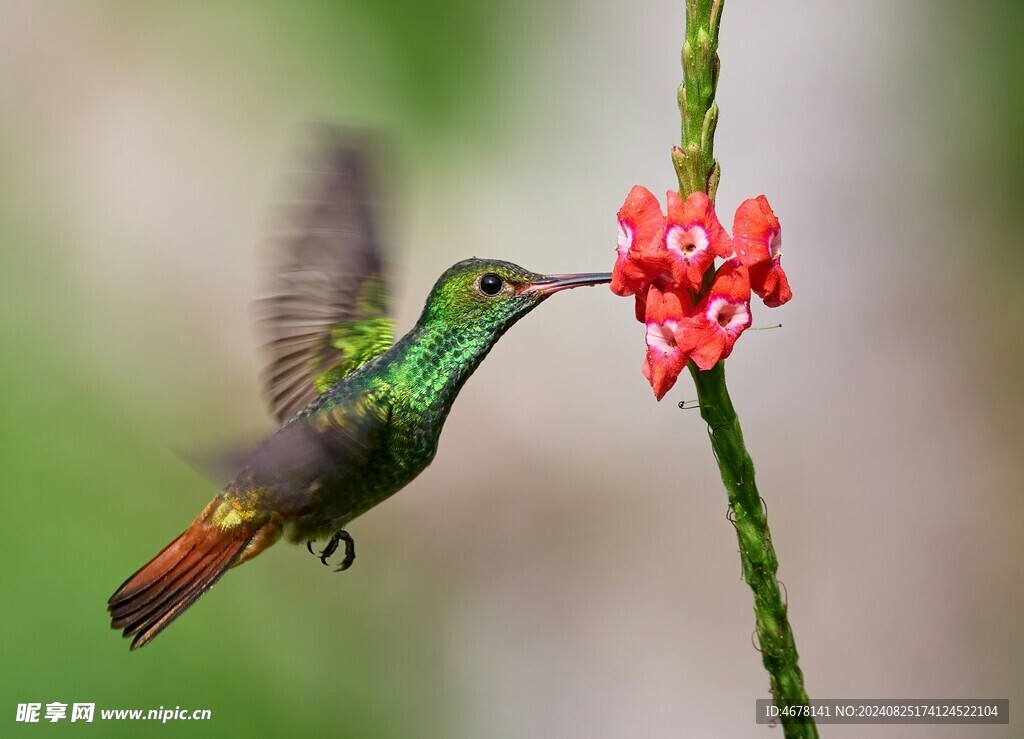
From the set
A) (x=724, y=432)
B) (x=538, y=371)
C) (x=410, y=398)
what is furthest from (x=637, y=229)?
(x=538, y=371)

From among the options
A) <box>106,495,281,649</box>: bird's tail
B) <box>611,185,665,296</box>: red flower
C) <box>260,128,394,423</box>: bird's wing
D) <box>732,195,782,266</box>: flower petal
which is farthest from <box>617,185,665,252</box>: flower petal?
<box>106,495,281,649</box>: bird's tail

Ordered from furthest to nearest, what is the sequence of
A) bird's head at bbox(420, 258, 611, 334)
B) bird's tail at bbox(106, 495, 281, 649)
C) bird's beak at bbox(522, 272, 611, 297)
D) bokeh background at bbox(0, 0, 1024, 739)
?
bokeh background at bbox(0, 0, 1024, 739) < bird's head at bbox(420, 258, 611, 334) < bird's tail at bbox(106, 495, 281, 649) < bird's beak at bbox(522, 272, 611, 297)

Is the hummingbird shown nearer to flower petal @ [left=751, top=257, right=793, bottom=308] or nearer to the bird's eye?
the bird's eye

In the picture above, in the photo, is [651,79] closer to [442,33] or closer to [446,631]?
[442,33]

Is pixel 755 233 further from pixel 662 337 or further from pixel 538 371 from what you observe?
pixel 538 371

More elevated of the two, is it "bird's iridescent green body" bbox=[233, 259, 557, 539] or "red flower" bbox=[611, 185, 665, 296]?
"red flower" bbox=[611, 185, 665, 296]

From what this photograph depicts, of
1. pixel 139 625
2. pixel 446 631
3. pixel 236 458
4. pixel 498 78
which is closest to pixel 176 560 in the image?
pixel 139 625

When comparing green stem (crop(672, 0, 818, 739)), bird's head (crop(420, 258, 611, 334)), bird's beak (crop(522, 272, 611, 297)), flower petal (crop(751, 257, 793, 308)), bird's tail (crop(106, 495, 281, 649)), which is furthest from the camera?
bird's head (crop(420, 258, 611, 334))

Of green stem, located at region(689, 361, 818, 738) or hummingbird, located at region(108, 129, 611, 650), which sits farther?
hummingbird, located at region(108, 129, 611, 650)
